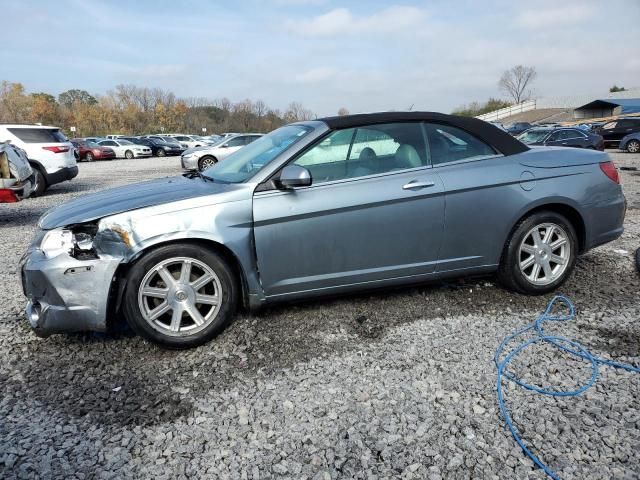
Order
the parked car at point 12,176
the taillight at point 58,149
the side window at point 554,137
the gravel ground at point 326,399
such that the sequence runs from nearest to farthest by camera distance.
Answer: the gravel ground at point 326,399 → the parked car at point 12,176 → the taillight at point 58,149 → the side window at point 554,137

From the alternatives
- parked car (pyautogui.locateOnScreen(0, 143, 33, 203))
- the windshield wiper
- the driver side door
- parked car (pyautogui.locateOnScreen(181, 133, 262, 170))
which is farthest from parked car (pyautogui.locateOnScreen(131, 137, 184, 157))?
the driver side door

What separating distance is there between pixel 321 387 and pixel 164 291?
48.5 inches

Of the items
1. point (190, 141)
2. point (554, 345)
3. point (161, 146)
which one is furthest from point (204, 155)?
point (190, 141)

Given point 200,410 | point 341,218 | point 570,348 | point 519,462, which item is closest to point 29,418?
point 200,410

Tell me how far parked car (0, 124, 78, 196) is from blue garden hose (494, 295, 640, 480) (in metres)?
11.2

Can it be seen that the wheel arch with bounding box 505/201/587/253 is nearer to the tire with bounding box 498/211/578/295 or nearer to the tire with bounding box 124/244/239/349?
the tire with bounding box 498/211/578/295

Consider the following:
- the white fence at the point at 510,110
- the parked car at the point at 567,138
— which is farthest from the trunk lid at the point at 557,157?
the white fence at the point at 510,110

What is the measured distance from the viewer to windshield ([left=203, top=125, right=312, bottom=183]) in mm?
3455

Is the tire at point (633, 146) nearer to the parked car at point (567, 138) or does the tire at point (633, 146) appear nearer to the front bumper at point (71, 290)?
the parked car at point (567, 138)

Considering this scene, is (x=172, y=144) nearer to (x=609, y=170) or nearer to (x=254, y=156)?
(x=254, y=156)

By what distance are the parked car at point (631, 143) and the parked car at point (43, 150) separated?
23629 mm

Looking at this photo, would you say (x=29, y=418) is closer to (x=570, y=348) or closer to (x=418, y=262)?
(x=418, y=262)

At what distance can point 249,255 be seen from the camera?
3.16 meters

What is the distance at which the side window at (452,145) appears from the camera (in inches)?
143
